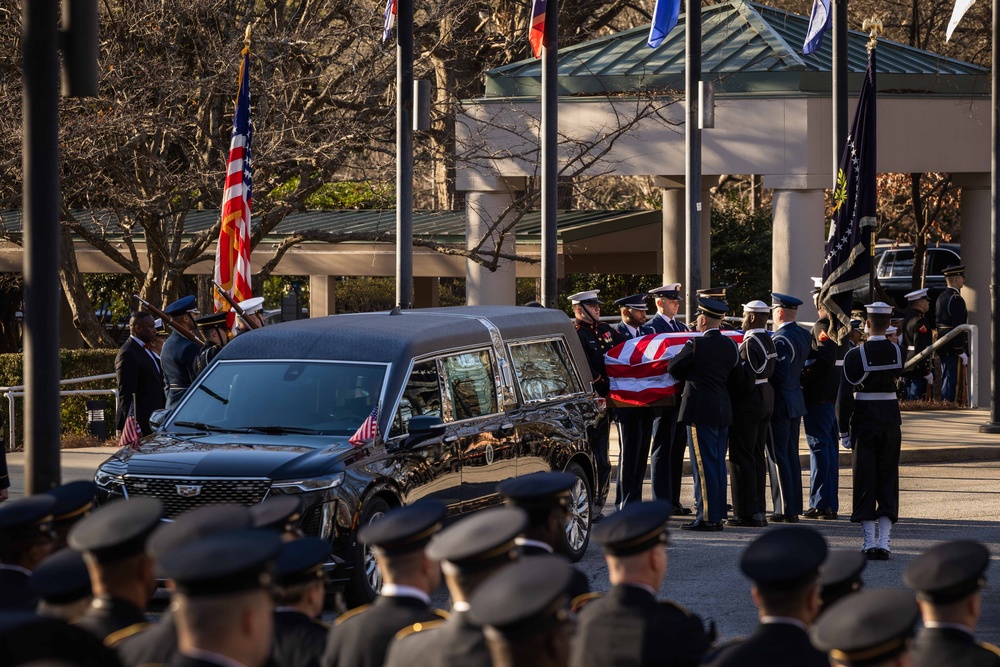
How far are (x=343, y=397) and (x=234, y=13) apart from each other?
14.7m

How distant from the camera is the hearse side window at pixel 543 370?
38.6 feet

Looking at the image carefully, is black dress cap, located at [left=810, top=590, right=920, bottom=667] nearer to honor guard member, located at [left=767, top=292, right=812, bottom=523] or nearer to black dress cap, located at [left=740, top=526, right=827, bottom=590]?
black dress cap, located at [left=740, top=526, right=827, bottom=590]

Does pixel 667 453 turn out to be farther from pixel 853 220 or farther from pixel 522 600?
pixel 522 600

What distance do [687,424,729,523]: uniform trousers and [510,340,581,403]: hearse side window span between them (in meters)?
1.19

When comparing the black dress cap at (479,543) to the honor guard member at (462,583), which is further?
the black dress cap at (479,543)

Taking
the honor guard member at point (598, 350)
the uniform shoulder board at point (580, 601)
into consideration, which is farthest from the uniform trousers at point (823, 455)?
the uniform shoulder board at point (580, 601)

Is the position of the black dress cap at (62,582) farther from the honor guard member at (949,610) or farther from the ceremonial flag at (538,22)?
the ceremonial flag at (538,22)

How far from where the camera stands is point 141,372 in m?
13.6

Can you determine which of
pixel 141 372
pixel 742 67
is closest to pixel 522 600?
pixel 141 372

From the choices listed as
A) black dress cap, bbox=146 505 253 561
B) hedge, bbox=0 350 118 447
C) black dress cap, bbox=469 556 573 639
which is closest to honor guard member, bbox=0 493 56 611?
black dress cap, bbox=146 505 253 561

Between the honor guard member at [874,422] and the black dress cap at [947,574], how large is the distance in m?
6.86

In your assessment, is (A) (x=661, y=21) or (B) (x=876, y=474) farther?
(A) (x=661, y=21)

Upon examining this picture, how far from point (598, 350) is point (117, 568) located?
30.7 feet

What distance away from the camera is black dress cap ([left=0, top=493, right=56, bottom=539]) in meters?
5.66
